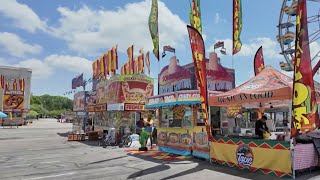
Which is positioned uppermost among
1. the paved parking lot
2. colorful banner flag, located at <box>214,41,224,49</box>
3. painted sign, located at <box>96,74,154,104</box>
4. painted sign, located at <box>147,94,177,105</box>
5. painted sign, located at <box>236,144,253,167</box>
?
colorful banner flag, located at <box>214,41,224,49</box>

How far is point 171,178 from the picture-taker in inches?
378

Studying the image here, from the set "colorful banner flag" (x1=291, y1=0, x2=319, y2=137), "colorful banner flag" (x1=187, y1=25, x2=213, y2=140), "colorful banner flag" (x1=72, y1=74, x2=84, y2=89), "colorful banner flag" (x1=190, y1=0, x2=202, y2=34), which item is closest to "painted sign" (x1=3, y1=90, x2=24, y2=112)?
"colorful banner flag" (x1=72, y1=74, x2=84, y2=89)

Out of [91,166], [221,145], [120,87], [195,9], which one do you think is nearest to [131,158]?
[91,166]

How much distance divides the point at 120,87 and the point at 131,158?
821 cm

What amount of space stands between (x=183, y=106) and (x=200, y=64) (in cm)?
318

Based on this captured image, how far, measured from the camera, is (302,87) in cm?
895

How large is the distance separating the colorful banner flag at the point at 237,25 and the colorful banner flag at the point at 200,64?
3.32m

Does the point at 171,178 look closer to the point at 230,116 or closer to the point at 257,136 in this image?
the point at 257,136

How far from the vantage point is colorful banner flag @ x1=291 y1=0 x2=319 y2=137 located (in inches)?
351

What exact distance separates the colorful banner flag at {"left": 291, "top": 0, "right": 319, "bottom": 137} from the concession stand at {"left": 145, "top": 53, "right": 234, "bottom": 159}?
4.34 meters

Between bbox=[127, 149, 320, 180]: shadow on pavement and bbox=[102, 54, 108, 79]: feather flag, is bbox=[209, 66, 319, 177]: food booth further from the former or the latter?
bbox=[102, 54, 108, 79]: feather flag

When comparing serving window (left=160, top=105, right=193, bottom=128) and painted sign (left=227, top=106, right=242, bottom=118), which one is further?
painted sign (left=227, top=106, right=242, bottom=118)

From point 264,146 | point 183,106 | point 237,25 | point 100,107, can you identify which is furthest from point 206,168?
point 100,107

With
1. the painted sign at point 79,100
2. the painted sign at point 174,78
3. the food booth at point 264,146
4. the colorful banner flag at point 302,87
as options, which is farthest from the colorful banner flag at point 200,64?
the painted sign at point 79,100
